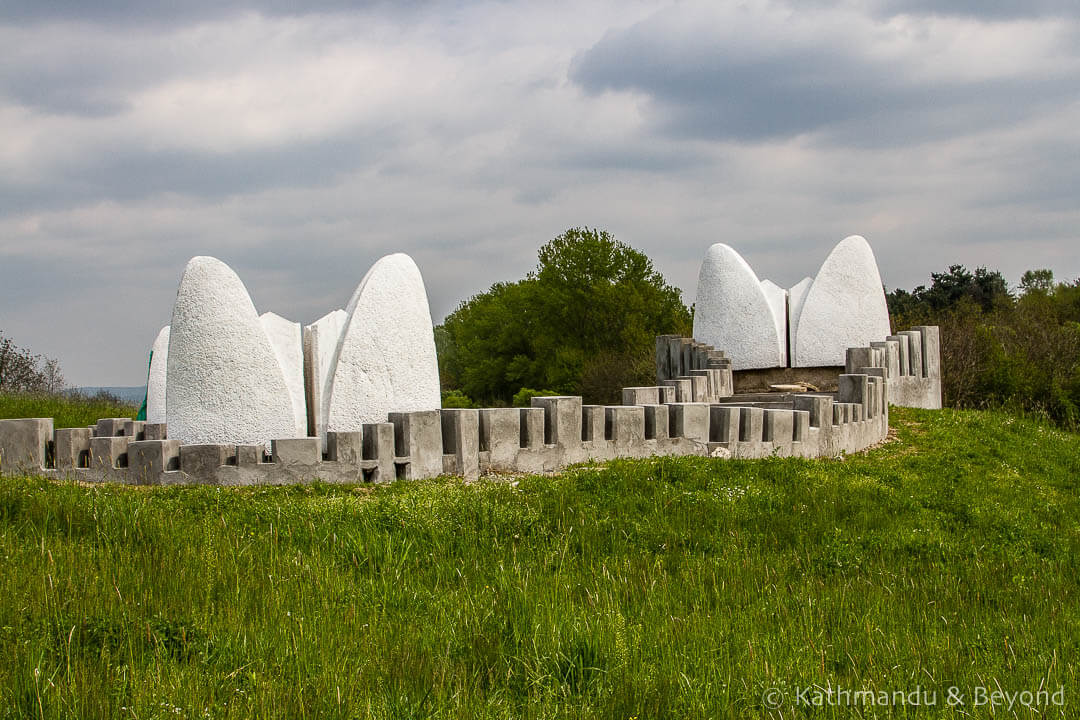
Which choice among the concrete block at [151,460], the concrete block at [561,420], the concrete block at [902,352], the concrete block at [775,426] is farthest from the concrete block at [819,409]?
the concrete block at [151,460]

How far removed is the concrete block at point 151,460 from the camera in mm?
9039

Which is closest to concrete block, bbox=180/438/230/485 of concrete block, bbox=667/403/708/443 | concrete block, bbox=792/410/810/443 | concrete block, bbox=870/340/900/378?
concrete block, bbox=667/403/708/443

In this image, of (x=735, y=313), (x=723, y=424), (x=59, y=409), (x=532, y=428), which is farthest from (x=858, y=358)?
(x=59, y=409)

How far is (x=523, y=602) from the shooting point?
4910 mm

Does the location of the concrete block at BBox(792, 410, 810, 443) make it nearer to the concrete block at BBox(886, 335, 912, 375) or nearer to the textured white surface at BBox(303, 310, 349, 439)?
the textured white surface at BBox(303, 310, 349, 439)

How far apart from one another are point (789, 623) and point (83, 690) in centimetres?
362

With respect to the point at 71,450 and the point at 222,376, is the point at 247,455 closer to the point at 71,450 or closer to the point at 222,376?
the point at 222,376

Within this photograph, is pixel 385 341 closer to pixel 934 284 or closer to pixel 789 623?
pixel 789 623

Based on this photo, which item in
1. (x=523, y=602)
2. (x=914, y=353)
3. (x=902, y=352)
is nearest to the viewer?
(x=523, y=602)

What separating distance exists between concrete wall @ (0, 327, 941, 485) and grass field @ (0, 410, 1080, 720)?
534 millimetres

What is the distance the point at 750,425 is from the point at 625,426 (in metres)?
2.24

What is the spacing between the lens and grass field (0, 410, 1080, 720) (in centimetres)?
388

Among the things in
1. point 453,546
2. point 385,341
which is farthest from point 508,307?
point 453,546

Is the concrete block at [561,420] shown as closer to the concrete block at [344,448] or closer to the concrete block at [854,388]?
the concrete block at [344,448]
